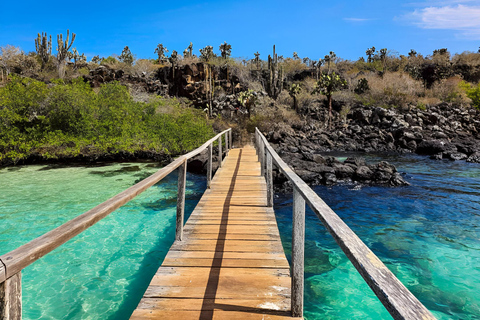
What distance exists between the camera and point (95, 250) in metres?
6.26

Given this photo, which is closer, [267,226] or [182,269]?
[182,269]

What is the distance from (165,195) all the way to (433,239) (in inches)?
341

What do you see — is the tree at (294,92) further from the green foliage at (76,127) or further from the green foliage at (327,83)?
the green foliage at (76,127)

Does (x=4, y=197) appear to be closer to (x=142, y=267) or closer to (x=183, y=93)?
(x=142, y=267)

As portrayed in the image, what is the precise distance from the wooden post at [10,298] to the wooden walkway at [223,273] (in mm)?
1745

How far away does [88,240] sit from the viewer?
673cm

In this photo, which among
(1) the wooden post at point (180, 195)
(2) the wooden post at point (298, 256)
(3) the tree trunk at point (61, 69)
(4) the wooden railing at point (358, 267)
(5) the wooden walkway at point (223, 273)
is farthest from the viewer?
(3) the tree trunk at point (61, 69)

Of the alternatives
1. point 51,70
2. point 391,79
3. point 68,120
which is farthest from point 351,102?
point 51,70

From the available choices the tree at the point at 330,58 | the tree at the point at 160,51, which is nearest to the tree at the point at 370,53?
the tree at the point at 330,58

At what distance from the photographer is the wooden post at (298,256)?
8.51 feet

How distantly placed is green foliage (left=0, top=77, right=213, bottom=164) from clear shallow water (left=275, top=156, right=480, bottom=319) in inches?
362

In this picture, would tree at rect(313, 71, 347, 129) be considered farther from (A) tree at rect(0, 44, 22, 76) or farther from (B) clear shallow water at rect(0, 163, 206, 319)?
(A) tree at rect(0, 44, 22, 76)

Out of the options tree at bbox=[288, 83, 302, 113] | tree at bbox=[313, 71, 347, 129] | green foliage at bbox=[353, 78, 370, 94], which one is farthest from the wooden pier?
green foliage at bbox=[353, 78, 370, 94]

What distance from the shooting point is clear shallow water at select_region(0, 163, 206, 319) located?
14.6 feet
